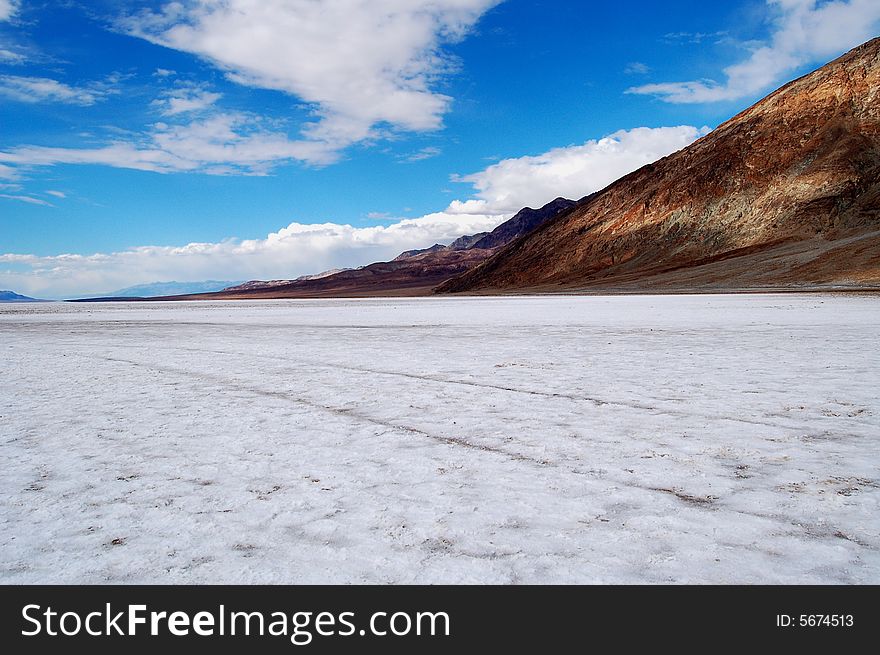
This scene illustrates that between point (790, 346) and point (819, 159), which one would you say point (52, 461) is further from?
point (819, 159)

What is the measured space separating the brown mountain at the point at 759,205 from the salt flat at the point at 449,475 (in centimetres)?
5341

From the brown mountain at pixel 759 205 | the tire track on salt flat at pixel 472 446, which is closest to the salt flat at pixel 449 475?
the tire track on salt flat at pixel 472 446

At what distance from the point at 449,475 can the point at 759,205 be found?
80145 mm

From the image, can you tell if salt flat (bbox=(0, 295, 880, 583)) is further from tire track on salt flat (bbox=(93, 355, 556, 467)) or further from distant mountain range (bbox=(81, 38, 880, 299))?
distant mountain range (bbox=(81, 38, 880, 299))

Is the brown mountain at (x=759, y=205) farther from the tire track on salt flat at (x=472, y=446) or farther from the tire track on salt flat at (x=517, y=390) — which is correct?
the tire track on salt flat at (x=472, y=446)

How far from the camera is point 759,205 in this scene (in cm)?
7312

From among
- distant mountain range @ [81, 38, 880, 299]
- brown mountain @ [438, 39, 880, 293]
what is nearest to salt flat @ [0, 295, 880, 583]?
distant mountain range @ [81, 38, 880, 299]

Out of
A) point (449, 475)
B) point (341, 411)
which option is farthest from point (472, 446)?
point (341, 411)

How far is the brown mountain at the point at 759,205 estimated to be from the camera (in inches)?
2421

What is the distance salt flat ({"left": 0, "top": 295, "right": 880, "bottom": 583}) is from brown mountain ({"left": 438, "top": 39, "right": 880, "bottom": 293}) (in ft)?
175

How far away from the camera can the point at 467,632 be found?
96.2 inches

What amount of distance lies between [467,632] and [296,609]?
2.37ft

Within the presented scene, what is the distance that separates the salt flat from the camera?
2.88 meters

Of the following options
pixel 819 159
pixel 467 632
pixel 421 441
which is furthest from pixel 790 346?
pixel 819 159
